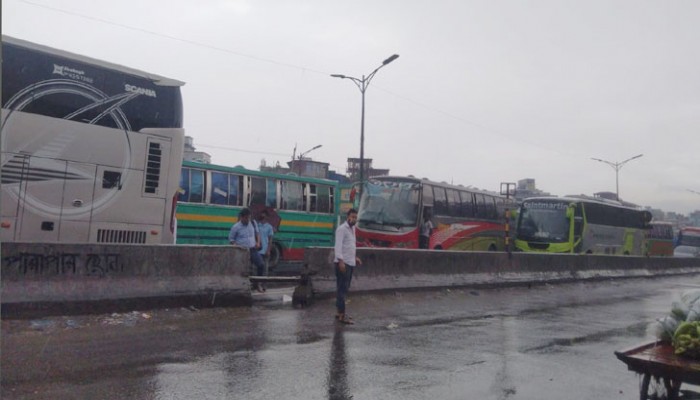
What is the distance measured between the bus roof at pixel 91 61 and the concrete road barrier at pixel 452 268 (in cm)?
440

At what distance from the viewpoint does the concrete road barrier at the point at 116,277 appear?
29.0 feet

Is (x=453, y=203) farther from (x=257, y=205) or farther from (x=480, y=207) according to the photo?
(x=257, y=205)

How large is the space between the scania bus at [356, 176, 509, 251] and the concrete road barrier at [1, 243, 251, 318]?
1362 centimetres

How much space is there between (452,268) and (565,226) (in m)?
16.9

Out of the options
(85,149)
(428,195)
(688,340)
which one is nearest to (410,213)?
(428,195)

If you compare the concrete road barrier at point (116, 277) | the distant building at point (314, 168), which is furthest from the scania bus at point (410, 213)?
the distant building at point (314, 168)

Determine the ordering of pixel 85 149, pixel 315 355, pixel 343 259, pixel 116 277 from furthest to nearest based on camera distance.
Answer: pixel 85 149 → pixel 343 259 → pixel 116 277 → pixel 315 355

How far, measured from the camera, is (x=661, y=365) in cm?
450

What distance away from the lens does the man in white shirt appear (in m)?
10.2

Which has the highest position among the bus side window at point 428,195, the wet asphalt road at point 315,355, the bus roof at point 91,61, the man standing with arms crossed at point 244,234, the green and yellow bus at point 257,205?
the bus roof at point 91,61

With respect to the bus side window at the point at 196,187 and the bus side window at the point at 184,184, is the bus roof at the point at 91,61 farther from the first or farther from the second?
the bus side window at the point at 196,187

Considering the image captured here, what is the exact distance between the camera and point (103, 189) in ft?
37.2

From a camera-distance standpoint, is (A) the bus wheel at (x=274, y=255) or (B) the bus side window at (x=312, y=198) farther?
(B) the bus side window at (x=312, y=198)

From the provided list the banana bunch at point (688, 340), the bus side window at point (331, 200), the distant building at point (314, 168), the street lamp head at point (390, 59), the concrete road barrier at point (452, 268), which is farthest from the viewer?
the distant building at point (314, 168)
